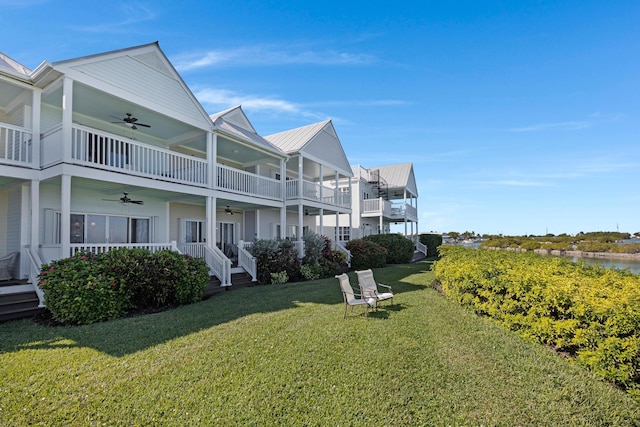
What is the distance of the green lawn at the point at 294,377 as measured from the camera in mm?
3457

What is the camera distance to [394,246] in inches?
859

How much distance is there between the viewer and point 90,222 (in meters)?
Result: 10.9

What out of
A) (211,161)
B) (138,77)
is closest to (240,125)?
(211,161)

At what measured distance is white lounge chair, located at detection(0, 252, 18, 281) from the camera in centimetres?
872

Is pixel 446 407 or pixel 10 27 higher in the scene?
pixel 10 27

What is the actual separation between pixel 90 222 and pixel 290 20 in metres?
10.4

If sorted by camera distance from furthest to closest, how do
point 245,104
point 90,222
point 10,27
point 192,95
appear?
point 245,104 < point 192,95 < point 90,222 < point 10,27

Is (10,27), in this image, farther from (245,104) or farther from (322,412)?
(322,412)

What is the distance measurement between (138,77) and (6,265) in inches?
264

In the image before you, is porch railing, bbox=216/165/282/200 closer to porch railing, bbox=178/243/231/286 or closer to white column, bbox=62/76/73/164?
porch railing, bbox=178/243/231/286

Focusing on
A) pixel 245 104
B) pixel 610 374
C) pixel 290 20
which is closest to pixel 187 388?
pixel 610 374

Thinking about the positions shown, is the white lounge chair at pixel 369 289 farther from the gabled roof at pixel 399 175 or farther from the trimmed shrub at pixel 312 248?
the gabled roof at pixel 399 175

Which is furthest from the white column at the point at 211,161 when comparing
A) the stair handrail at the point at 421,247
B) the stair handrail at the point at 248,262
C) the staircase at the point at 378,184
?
the stair handrail at the point at 421,247

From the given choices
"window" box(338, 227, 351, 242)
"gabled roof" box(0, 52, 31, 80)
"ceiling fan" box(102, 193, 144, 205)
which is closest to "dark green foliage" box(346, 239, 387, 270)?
"window" box(338, 227, 351, 242)
